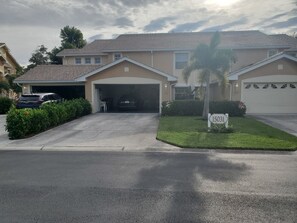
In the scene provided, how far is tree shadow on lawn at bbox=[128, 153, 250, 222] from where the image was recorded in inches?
163

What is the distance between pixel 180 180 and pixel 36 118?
Result: 8.62m

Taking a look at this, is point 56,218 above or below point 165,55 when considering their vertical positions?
below

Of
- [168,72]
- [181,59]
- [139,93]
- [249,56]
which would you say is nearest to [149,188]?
[168,72]

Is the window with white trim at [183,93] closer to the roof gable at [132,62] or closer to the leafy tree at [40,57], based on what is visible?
the roof gable at [132,62]

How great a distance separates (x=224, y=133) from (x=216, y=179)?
567 centimetres

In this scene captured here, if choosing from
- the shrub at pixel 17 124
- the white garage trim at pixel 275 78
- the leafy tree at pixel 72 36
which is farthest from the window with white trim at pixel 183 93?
the leafy tree at pixel 72 36

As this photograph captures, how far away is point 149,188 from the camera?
17.2ft

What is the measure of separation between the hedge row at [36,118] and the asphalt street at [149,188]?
10.2 ft

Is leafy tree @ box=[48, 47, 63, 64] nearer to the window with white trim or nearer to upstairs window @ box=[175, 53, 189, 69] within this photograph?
upstairs window @ box=[175, 53, 189, 69]

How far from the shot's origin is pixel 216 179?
5.76 metres

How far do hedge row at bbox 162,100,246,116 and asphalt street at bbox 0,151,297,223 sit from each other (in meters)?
9.07

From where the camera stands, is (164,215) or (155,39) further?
(155,39)

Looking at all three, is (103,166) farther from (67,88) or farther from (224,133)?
(67,88)

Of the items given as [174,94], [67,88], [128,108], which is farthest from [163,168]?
[67,88]
